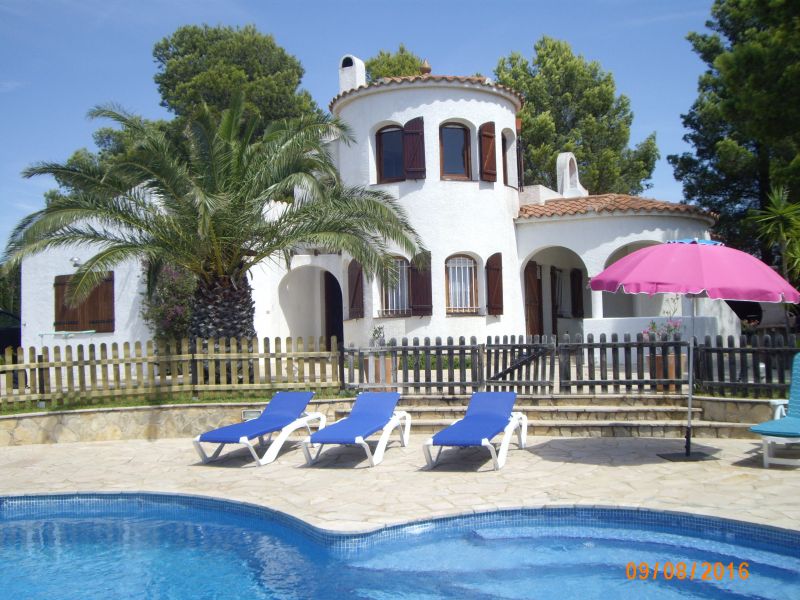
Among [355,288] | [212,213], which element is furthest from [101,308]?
[212,213]

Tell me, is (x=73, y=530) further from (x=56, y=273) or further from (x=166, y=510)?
(x=56, y=273)

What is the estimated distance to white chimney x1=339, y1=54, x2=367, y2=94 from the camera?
20.7 meters

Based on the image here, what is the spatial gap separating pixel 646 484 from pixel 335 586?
3.79 metres

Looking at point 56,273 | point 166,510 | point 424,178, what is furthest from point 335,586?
point 56,273

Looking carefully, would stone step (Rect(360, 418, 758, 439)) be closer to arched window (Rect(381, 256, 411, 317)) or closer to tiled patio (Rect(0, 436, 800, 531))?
tiled patio (Rect(0, 436, 800, 531))

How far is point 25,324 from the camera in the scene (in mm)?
19875

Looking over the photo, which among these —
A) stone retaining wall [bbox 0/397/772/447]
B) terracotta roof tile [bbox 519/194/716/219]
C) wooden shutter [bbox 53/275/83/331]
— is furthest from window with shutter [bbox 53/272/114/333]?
terracotta roof tile [bbox 519/194/716/219]

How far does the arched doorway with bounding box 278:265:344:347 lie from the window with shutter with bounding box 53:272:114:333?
453 cm

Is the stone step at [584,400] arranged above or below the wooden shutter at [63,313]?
below

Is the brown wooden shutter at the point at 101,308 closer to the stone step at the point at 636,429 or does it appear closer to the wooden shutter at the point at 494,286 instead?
the wooden shutter at the point at 494,286

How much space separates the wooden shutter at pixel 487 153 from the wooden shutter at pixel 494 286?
211 cm

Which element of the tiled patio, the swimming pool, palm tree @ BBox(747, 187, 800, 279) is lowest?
the swimming pool

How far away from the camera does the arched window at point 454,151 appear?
19.1 m

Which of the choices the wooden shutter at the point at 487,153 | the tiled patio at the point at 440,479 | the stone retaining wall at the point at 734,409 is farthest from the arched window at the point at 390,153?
the stone retaining wall at the point at 734,409
